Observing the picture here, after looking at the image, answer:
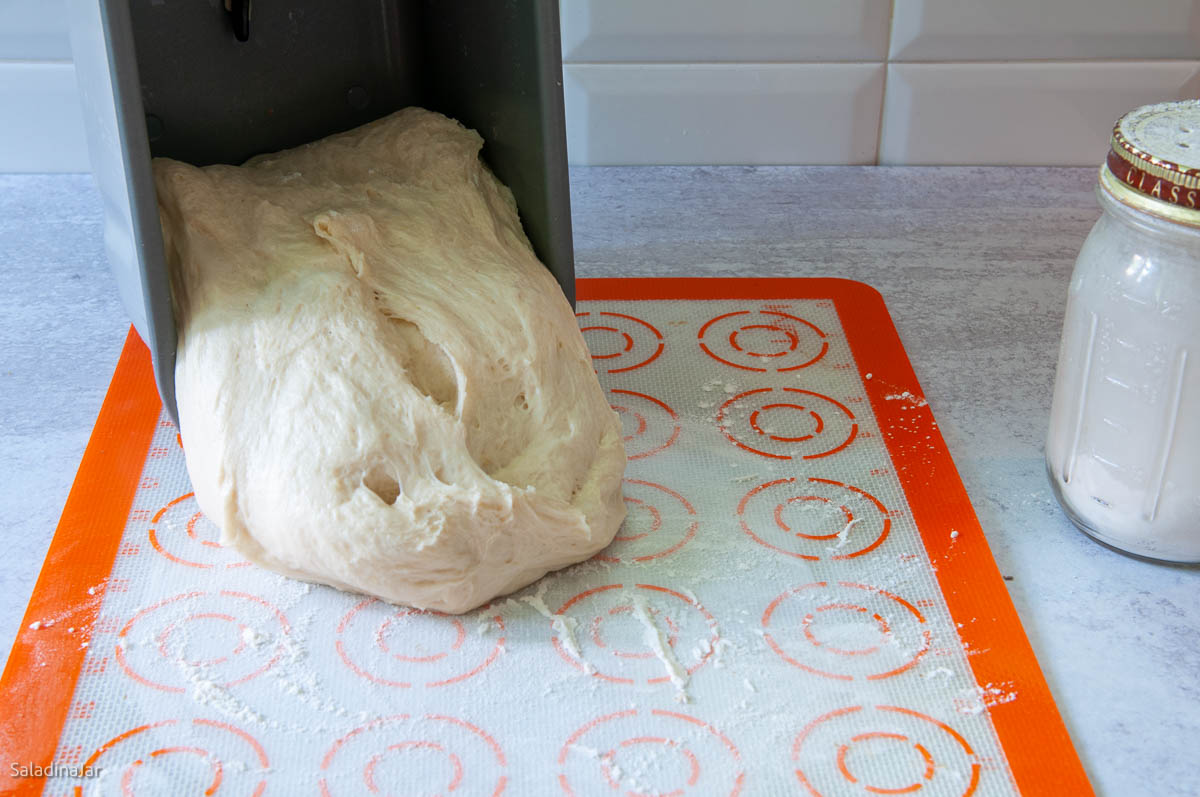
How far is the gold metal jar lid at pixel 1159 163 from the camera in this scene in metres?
0.63

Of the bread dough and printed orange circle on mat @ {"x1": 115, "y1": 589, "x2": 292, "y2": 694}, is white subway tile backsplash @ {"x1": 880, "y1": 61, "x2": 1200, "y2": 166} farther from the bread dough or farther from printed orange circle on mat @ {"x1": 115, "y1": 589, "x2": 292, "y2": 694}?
printed orange circle on mat @ {"x1": 115, "y1": 589, "x2": 292, "y2": 694}

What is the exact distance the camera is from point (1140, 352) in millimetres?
690

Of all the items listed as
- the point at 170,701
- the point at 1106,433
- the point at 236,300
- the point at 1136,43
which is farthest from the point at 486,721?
the point at 1136,43

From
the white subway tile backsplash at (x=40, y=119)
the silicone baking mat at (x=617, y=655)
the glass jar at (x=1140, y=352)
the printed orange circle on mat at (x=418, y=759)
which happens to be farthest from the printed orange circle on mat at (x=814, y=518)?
the white subway tile backsplash at (x=40, y=119)

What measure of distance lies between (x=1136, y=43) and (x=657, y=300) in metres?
0.58

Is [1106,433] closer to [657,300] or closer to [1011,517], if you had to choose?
[1011,517]

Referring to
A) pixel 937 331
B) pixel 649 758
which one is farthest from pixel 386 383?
pixel 937 331

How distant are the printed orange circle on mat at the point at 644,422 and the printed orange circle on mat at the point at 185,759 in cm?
33

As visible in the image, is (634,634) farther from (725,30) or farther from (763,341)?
(725,30)

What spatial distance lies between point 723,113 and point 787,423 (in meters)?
0.49

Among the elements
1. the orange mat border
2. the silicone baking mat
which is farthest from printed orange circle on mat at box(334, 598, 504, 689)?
the orange mat border

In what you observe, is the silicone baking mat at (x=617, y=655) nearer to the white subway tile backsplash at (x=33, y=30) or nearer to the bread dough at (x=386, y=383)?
the bread dough at (x=386, y=383)

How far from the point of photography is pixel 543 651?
0.69 metres

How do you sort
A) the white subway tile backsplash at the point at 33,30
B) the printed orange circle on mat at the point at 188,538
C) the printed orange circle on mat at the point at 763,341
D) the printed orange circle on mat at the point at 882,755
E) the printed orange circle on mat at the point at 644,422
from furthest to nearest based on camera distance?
the white subway tile backsplash at the point at 33,30 → the printed orange circle on mat at the point at 763,341 → the printed orange circle on mat at the point at 644,422 → the printed orange circle on mat at the point at 188,538 → the printed orange circle on mat at the point at 882,755
